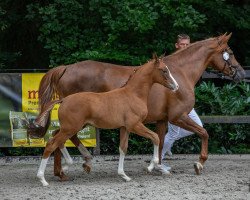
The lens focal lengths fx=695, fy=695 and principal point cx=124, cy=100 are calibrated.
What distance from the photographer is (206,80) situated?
15266 millimetres

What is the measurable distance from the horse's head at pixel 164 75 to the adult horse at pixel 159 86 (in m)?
0.61

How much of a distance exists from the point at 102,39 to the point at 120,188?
6137mm

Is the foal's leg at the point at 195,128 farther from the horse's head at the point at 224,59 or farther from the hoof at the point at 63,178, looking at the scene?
the hoof at the point at 63,178

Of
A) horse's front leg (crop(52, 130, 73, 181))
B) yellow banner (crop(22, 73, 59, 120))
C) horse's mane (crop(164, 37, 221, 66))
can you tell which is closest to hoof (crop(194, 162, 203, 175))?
horse's mane (crop(164, 37, 221, 66))

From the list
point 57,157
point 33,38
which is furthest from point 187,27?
point 57,157

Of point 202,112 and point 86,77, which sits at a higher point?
point 86,77

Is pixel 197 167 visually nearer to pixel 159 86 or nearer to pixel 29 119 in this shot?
pixel 159 86

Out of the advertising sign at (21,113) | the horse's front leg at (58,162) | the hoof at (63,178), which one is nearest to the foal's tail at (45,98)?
the horse's front leg at (58,162)

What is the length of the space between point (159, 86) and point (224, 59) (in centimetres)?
127

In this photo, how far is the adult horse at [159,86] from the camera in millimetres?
10562

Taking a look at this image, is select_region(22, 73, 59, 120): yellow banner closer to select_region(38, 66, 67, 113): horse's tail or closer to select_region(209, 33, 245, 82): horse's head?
select_region(38, 66, 67, 113): horse's tail

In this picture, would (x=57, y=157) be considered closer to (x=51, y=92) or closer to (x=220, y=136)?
(x=51, y=92)

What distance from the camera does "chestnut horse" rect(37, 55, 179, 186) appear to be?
950cm

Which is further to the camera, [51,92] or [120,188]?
[51,92]
